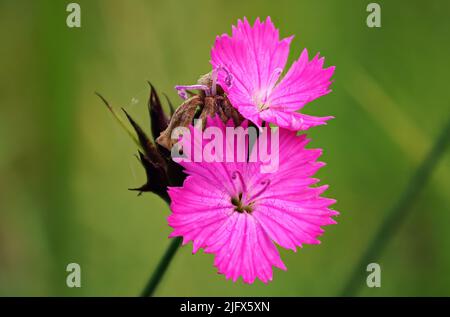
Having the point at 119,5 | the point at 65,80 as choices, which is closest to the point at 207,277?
the point at 65,80

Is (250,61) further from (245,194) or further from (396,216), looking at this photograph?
(396,216)

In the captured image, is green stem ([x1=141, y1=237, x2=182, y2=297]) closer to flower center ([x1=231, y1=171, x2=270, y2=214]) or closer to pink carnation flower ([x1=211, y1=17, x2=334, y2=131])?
flower center ([x1=231, y1=171, x2=270, y2=214])

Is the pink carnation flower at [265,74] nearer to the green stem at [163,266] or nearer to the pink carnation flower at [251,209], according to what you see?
the pink carnation flower at [251,209]

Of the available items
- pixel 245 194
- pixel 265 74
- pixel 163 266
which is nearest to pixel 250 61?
pixel 265 74

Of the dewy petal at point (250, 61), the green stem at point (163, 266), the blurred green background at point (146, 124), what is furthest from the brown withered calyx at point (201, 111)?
the blurred green background at point (146, 124)

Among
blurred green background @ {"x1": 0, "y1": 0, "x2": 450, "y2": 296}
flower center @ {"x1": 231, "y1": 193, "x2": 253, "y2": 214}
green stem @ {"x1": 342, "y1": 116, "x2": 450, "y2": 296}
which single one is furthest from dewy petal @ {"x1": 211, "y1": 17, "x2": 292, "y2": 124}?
blurred green background @ {"x1": 0, "y1": 0, "x2": 450, "y2": 296}
